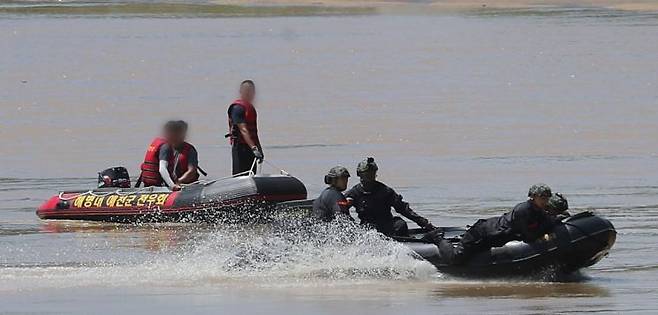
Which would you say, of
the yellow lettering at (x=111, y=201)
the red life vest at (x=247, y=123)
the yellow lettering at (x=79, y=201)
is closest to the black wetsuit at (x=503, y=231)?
the red life vest at (x=247, y=123)

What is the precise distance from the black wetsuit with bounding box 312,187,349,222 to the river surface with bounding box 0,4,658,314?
0.13m

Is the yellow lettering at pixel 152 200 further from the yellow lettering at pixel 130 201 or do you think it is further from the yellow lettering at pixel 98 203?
the yellow lettering at pixel 98 203

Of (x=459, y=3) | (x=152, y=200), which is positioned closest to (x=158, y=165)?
(x=152, y=200)

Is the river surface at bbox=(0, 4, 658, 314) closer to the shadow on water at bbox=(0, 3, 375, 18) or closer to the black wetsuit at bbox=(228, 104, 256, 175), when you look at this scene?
the black wetsuit at bbox=(228, 104, 256, 175)

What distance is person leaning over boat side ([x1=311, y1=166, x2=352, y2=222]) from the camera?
49.3 ft

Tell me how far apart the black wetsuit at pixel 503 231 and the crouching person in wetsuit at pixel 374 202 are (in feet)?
2.12

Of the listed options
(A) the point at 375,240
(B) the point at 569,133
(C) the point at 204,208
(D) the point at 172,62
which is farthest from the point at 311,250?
(D) the point at 172,62

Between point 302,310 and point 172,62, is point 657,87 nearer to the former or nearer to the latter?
point 172,62

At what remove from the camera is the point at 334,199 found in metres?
15.1

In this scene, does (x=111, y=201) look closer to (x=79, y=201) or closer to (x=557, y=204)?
(x=79, y=201)


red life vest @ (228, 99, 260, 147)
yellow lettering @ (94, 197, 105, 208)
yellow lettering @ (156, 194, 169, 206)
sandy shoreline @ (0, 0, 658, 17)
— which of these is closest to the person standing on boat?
red life vest @ (228, 99, 260, 147)

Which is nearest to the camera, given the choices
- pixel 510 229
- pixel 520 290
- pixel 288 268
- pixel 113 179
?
pixel 520 290

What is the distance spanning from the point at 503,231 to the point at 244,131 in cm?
518

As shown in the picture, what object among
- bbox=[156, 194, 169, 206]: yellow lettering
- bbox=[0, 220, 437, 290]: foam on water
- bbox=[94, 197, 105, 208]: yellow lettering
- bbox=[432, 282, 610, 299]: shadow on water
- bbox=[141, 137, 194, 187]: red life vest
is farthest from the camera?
bbox=[94, 197, 105, 208]: yellow lettering
